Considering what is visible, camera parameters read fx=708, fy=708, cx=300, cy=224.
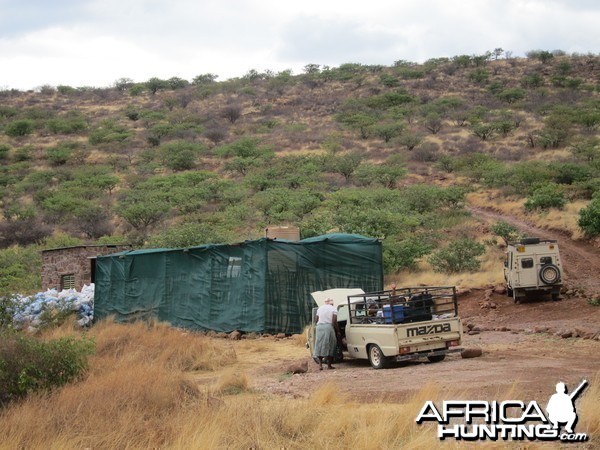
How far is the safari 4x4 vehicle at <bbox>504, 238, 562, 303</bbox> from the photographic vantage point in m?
20.9

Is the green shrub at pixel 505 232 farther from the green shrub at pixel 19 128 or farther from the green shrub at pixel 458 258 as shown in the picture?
the green shrub at pixel 19 128

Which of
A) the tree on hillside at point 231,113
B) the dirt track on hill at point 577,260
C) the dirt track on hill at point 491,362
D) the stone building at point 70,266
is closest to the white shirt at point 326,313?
the dirt track on hill at point 491,362

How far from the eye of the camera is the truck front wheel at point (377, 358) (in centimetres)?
1289

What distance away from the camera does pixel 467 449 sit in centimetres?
686

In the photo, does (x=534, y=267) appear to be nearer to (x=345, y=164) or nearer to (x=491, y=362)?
(x=491, y=362)

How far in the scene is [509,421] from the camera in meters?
7.27

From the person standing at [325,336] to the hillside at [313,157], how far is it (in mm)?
13843

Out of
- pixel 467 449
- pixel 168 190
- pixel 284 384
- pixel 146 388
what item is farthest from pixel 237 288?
pixel 168 190

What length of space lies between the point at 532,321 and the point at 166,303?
1037 centimetres

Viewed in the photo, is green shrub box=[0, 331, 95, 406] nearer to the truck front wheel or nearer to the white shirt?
the white shirt

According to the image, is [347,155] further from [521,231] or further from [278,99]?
[278,99]

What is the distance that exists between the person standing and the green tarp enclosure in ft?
15.8

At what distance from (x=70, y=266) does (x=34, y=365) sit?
16187 millimetres

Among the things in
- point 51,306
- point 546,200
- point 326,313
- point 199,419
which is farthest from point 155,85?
point 199,419
